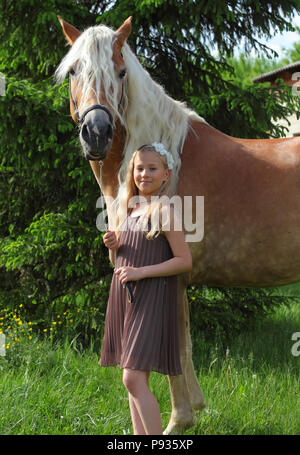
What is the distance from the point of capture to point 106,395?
3109 mm

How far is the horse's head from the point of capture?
226cm

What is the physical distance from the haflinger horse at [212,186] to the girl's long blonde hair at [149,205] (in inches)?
7.3

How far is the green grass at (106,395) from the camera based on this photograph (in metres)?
2.69

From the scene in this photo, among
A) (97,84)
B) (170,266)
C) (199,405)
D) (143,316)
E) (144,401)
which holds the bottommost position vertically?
(199,405)

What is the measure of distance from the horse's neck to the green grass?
134 centimetres

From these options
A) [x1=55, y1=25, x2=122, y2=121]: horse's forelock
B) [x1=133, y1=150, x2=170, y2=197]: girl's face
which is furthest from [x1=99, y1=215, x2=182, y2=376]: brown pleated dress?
[x1=55, y1=25, x2=122, y2=121]: horse's forelock

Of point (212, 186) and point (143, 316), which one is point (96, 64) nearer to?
point (212, 186)

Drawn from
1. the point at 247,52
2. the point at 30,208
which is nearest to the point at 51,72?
the point at 30,208

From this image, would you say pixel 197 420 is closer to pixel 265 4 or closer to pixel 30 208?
pixel 30 208

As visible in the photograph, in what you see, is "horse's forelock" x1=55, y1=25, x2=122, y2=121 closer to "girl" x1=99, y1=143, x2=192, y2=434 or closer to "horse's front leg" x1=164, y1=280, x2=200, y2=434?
"girl" x1=99, y1=143, x2=192, y2=434

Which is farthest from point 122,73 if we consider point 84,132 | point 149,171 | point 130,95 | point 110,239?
point 110,239

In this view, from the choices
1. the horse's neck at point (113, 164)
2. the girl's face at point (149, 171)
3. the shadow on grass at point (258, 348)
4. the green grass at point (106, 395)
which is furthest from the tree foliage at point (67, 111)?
the girl's face at point (149, 171)

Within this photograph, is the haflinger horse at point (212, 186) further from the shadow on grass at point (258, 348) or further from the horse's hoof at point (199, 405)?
the shadow on grass at point (258, 348)

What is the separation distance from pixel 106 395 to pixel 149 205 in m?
1.56
